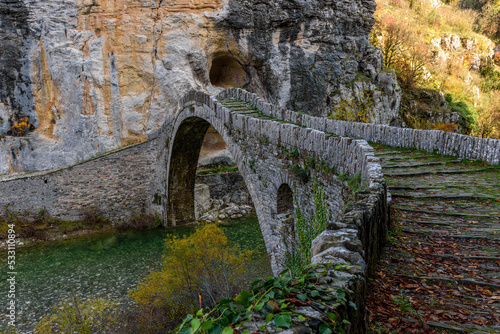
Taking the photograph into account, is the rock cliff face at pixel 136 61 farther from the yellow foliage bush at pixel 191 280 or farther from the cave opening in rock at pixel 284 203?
the cave opening in rock at pixel 284 203

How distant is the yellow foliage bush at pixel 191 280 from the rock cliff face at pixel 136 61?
938 cm

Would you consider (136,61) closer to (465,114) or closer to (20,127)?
(20,127)

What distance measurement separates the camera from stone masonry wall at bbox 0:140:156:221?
15.2 metres

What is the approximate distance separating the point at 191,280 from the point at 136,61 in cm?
1218

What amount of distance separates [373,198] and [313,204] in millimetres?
3330

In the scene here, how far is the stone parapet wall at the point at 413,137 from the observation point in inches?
282

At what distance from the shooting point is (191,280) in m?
10.4

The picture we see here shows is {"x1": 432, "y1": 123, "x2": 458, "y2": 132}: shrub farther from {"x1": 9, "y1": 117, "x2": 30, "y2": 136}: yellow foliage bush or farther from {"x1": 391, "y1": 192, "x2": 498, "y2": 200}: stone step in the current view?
{"x1": 9, "y1": 117, "x2": 30, "y2": 136}: yellow foliage bush

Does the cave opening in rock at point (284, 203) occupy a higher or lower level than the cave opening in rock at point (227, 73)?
lower

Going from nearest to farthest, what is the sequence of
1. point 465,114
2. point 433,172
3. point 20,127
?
1. point 433,172
2. point 20,127
3. point 465,114

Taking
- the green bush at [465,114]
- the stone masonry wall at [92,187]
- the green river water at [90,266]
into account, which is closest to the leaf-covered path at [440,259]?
the green river water at [90,266]

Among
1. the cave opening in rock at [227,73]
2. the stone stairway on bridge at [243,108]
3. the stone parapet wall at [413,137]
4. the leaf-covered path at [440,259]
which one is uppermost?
the cave opening in rock at [227,73]

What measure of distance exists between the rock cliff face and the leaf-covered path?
47.5 ft

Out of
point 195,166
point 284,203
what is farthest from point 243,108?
point 195,166
